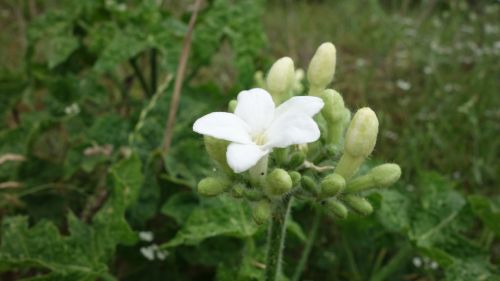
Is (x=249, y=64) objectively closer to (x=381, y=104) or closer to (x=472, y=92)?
(x=381, y=104)

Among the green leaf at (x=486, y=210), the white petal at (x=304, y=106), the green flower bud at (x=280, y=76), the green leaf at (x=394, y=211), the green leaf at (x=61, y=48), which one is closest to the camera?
the white petal at (x=304, y=106)

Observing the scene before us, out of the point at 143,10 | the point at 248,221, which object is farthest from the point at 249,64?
the point at 248,221

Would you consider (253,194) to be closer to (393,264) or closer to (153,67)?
(393,264)

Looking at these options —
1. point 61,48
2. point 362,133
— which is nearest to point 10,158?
point 61,48

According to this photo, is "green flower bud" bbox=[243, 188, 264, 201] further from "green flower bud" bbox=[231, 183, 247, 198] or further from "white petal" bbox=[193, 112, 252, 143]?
"white petal" bbox=[193, 112, 252, 143]

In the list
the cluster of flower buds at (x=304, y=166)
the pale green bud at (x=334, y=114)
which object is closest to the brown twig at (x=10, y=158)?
the cluster of flower buds at (x=304, y=166)

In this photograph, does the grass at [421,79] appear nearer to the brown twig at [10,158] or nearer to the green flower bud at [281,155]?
the green flower bud at [281,155]
